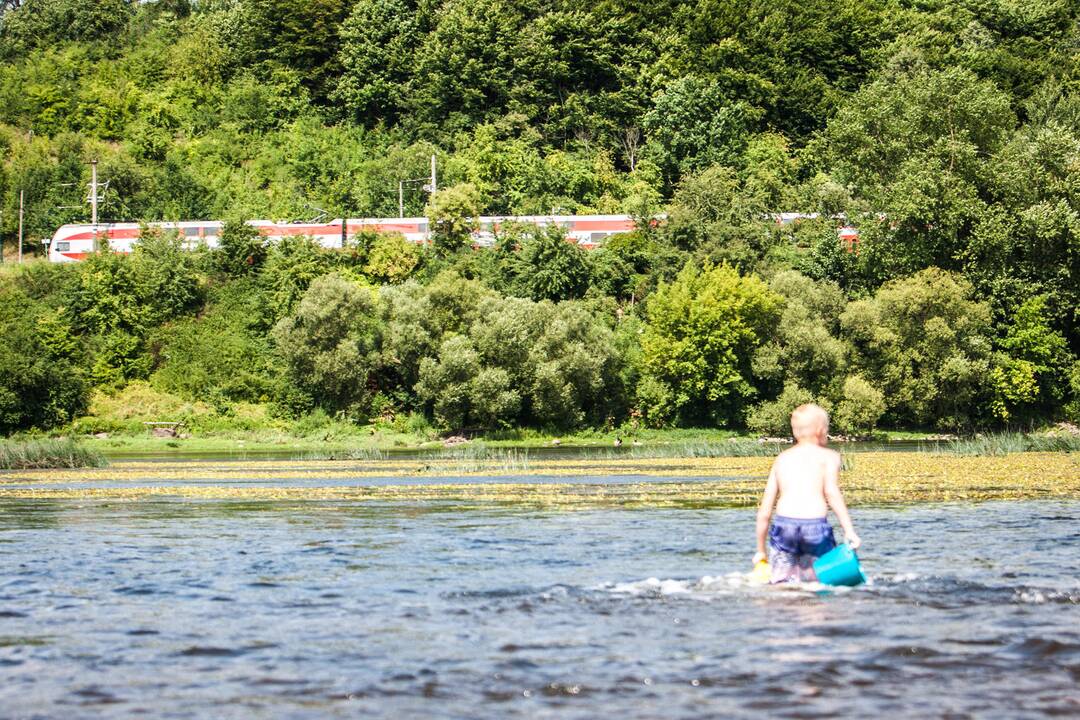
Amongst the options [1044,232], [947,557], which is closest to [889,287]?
[1044,232]

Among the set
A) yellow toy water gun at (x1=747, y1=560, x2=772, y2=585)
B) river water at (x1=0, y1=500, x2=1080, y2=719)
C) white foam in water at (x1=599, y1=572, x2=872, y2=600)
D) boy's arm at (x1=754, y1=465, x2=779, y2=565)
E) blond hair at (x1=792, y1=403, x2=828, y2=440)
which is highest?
blond hair at (x1=792, y1=403, x2=828, y2=440)

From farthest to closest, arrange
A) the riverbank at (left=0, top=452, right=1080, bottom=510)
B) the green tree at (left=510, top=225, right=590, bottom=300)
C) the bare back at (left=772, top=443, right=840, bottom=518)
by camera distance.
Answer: the green tree at (left=510, top=225, right=590, bottom=300) < the riverbank at (left=0, top=452, right=1080, bottom=510) < the bare back at (left=772, top=443, right=840, bottom=518)

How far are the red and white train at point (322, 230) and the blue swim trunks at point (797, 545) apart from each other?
73745 millimetres

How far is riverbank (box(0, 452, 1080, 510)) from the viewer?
33.8m

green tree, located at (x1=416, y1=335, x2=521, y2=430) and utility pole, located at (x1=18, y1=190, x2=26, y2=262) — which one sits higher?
utility pole, located at (x1=18, y1=190, x2=26, y2=262)

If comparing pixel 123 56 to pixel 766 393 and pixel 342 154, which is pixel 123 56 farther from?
pixel 766 393

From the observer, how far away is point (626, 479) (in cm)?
4103

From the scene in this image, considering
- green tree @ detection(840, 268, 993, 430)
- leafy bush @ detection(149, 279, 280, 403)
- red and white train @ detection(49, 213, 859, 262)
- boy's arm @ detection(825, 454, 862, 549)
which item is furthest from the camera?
red and white train @ detection(49, 213, 859, 262)

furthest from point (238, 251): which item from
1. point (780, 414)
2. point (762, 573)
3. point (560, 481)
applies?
point (762, 573)

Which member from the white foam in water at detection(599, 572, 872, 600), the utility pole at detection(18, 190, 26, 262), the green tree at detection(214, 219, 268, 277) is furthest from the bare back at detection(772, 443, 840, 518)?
the utility pole at detection(18, 190, 26, 262)

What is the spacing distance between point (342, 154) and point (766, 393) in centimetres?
4864

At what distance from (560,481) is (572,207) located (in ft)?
198

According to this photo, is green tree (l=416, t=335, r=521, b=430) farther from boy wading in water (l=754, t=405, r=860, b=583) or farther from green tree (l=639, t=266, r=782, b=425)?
boy wading in water (l=754, t=405, r=860, b=583)

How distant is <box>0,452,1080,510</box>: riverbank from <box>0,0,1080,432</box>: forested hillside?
23186mm
